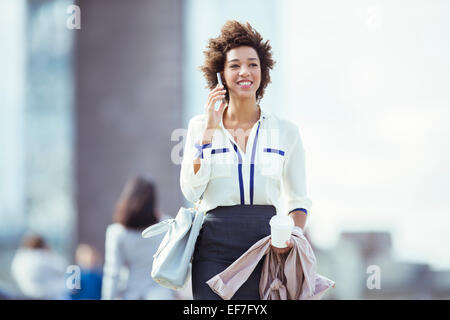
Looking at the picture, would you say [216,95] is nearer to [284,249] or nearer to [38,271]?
[284,249]

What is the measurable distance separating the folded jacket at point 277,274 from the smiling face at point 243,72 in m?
0.77

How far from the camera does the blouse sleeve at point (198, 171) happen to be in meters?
3.92

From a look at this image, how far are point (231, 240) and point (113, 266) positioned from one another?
8.08 ft

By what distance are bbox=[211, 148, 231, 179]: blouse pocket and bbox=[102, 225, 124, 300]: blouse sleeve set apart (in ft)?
7.96

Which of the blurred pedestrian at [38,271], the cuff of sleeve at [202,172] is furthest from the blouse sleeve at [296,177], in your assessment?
the blurred pedestrian at [38,271]

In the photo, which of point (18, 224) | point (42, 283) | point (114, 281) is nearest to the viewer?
point (114, 281)

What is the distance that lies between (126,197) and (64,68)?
2205cm

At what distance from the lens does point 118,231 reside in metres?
6.32

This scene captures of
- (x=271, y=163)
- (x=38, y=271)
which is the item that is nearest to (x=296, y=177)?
(x=271, y=163)

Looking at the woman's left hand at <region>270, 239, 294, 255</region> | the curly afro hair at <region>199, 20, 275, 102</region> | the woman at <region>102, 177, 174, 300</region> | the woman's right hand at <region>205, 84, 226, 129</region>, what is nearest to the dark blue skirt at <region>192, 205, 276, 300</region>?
the woman's left hand at <region>270, 239, 294, 255</region>
